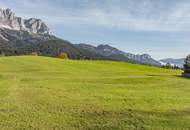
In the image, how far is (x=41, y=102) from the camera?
1121 inches

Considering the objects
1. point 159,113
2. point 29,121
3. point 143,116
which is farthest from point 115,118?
point 29,121

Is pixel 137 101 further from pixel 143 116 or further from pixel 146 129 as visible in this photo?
pixel 146 129

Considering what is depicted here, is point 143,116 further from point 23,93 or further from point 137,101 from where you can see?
point 23,93

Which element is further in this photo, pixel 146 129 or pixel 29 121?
pixel 29 121

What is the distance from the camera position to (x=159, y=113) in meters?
24.9

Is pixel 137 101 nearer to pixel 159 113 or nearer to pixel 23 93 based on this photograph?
pixel 159 113

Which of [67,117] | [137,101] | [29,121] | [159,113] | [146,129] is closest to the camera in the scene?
[146,129]

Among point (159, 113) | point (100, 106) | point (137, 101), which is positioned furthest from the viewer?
point (137, 101)

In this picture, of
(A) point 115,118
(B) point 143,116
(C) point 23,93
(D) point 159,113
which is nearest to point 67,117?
(A) point 115,118

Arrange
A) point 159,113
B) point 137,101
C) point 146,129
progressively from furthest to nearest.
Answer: point 137,101
point 159,113
point 146,129

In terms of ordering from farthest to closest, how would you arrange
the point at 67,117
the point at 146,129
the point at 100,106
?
the point at 100,106, the point at 67,117, the point at 146,129

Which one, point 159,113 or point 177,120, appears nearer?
point 177,120

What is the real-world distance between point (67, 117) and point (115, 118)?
3.54 metres

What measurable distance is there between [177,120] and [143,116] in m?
2.47
